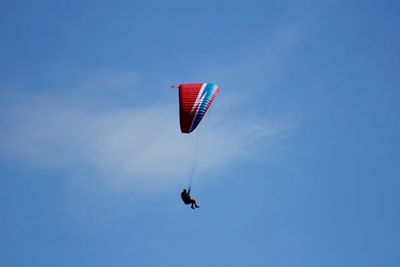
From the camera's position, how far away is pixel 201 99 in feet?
104

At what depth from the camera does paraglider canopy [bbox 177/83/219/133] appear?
30.3 m

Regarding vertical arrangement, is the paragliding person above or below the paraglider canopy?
below

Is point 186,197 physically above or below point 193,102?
below

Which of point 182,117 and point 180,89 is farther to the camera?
point 180,89

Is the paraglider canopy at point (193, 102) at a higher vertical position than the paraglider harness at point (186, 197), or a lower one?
higher

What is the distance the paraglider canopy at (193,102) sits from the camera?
3030 centimetres

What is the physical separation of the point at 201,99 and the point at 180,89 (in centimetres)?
162

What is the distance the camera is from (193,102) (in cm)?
3130

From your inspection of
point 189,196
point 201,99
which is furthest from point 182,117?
point 189,196

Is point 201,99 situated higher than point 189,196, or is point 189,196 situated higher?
point 201,99

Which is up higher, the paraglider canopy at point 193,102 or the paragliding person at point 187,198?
the paraglider canopy at point 193,102

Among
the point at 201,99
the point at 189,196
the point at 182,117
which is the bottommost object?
the point at 189,196

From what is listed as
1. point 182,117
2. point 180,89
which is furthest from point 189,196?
point 180,89

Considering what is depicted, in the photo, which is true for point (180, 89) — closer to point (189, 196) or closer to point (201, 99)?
point (201, 99)
